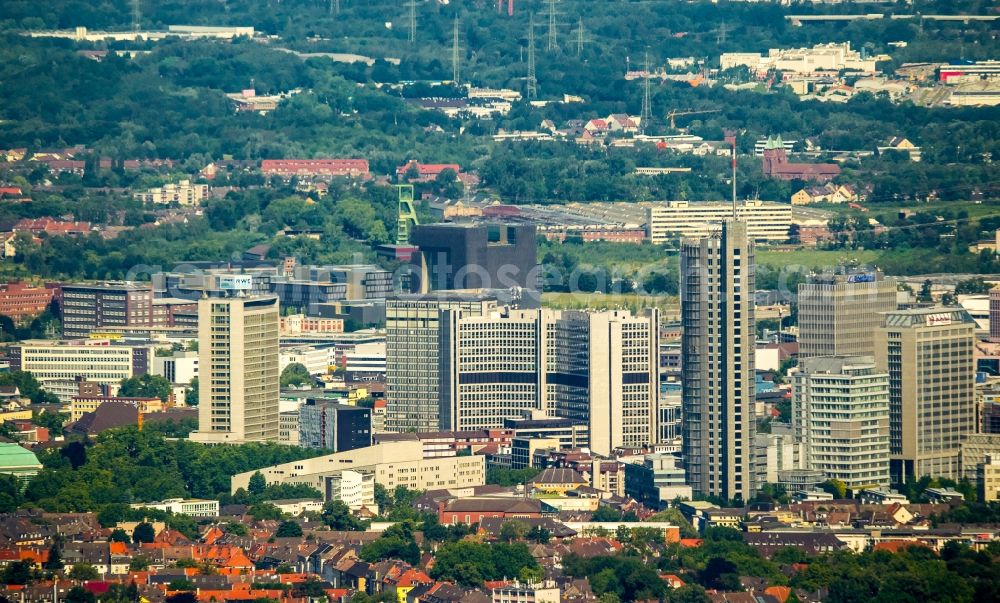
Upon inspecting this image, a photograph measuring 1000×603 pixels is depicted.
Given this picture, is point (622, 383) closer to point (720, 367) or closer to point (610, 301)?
point (720, 367)

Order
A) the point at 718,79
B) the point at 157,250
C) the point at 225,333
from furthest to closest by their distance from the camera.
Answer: the point at 718,79 → the point at 157,250 → the point at 225,333

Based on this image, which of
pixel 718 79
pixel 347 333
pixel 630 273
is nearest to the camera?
pixel 347 333

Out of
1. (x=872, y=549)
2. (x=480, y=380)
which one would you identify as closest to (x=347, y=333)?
(x=480, y=380)

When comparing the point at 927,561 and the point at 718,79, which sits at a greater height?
the point at 718,79

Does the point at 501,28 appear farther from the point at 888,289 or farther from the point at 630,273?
the point at 888,289

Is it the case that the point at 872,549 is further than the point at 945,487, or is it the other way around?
the point at 945,487

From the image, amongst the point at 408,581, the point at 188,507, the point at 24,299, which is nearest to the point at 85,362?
the point at 24,299

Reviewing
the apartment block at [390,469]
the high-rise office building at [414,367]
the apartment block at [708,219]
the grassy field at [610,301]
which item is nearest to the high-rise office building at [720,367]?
the apartment block at [390,469]

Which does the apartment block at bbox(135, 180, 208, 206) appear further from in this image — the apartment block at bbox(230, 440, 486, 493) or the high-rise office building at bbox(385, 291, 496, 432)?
the apartment block at bbox(230, 440, 486, 493)
